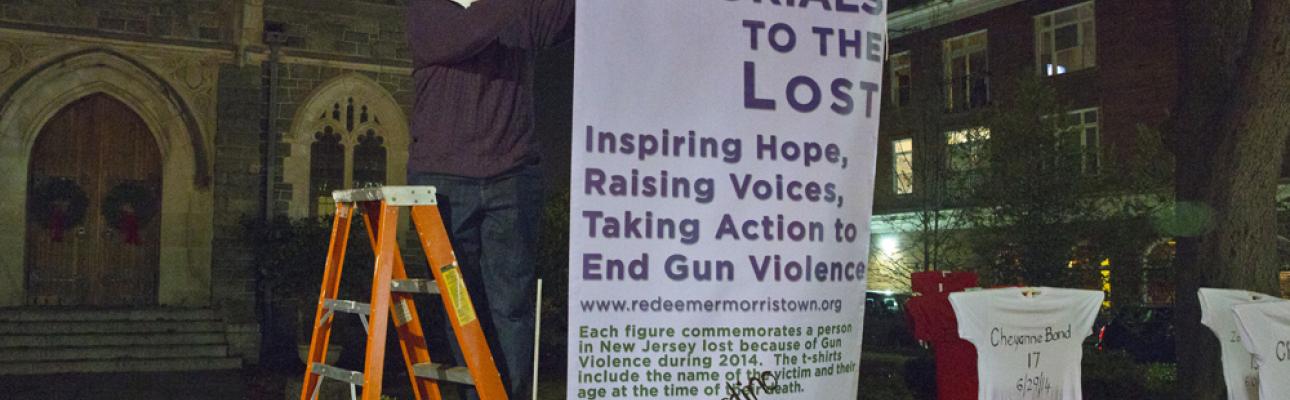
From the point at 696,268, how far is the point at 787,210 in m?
0.36

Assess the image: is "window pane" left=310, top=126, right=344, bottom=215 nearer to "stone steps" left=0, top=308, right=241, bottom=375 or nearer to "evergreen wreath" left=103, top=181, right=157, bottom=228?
"evergreen wreath" left=103, top=181, right=157, bottom=228

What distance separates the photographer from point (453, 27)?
4059mm

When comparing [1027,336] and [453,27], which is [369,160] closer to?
[1027,336]

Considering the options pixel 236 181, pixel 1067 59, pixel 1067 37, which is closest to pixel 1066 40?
pixel 1067 37

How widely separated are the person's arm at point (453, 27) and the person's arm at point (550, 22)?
74 mm

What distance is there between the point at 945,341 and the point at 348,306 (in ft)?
11.6

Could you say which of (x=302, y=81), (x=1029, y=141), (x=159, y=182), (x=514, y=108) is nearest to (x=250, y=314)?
(x=159, y=182)

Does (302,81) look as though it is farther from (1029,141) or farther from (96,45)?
(1029,141)

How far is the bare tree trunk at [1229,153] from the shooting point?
8016mm

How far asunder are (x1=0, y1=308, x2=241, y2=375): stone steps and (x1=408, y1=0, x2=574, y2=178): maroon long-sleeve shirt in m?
12.6

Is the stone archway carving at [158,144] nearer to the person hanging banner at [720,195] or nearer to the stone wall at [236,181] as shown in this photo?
the stone wall at [236,181]

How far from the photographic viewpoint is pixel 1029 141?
18609mm

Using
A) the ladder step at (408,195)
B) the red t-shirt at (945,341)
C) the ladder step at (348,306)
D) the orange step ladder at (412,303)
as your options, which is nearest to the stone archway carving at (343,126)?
the red t-shirt at (945,341)

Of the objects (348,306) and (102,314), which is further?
(102,314)
